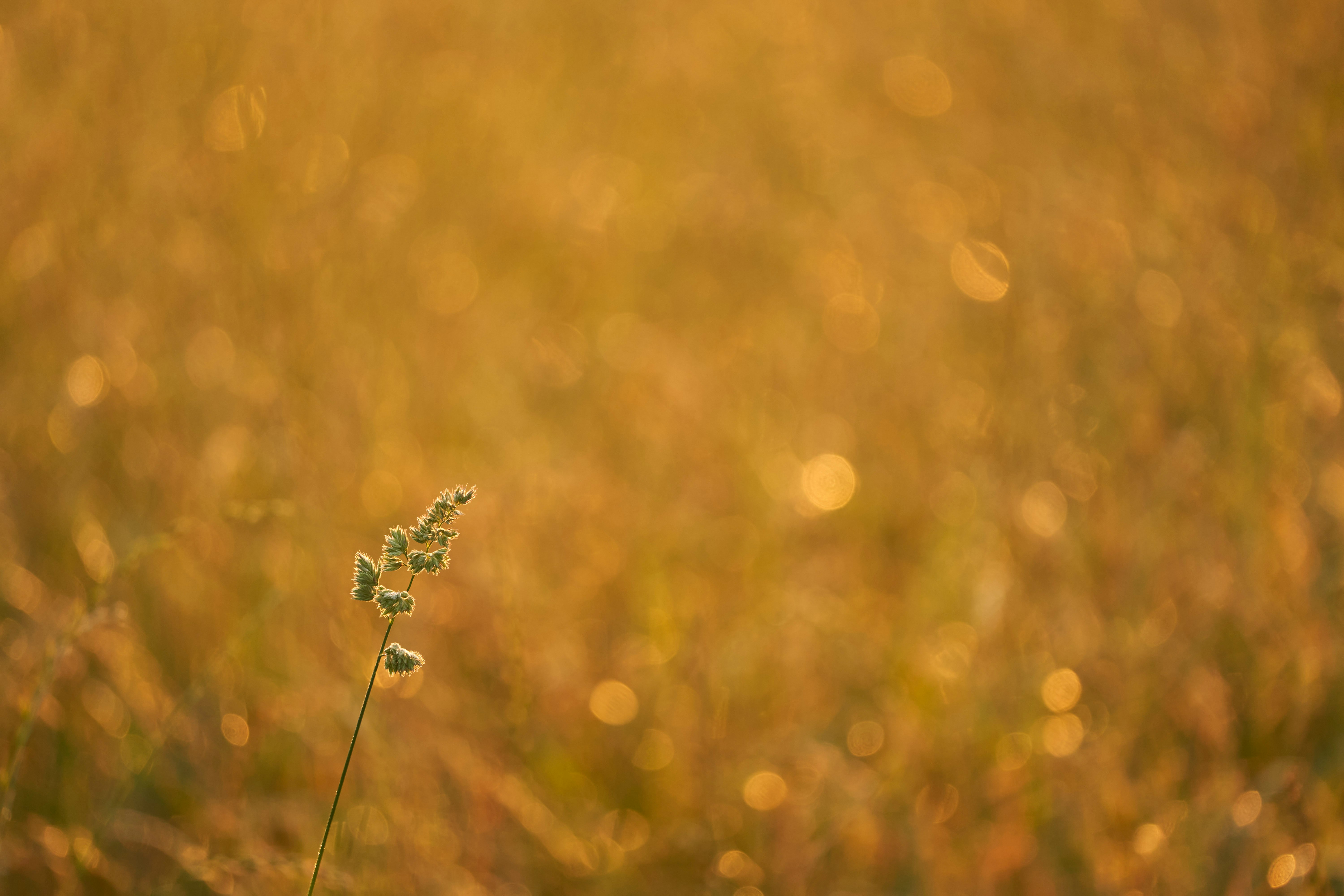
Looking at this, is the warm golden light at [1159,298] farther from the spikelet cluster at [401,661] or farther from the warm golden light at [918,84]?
the spikelet cluster at [401,661]

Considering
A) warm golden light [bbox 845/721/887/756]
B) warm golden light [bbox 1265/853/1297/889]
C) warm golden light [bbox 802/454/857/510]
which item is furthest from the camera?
warm golden light [bbox 802/454/857/510]

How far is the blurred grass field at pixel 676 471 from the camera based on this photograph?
1.18m

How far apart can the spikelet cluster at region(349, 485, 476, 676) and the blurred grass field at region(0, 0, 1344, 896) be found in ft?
1.31

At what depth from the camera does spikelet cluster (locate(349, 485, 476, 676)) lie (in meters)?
0.57

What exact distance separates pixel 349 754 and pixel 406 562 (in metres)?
0.15

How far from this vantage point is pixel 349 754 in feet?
1.71

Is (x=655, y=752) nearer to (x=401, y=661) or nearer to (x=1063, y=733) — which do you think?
(x=1063, y=733)

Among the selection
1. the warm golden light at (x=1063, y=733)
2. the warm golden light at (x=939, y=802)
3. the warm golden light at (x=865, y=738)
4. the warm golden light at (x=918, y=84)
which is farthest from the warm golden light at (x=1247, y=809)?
the warm golden light at (x=918, y=84)

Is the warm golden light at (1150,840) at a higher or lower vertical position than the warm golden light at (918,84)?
lower

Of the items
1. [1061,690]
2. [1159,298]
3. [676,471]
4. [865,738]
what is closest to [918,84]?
[1159,298]

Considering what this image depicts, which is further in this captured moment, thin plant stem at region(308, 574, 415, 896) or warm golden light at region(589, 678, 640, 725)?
warm golden light at region(589, 678, 640, 725)

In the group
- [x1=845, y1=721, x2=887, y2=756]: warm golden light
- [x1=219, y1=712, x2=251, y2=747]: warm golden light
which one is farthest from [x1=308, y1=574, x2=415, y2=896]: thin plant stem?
[x1=845, y1=721, x2=887, y2=756]: warm golden light

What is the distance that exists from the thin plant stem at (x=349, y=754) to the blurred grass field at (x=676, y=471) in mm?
43

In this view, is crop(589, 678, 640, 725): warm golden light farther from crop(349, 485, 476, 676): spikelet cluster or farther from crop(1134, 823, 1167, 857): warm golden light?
crop(349, 485, 476, 676): spikelet cluster
